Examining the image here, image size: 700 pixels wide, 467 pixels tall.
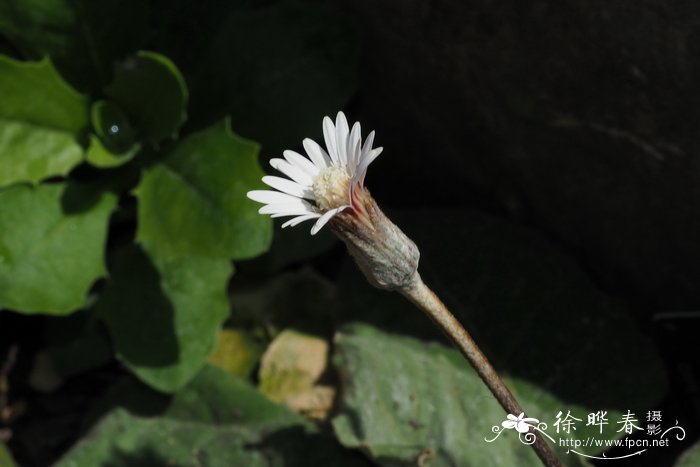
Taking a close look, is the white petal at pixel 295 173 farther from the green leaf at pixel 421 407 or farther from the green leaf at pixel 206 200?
the green leaf at pixel 421 407

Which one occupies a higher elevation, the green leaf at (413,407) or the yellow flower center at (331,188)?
the yellow flower center at (331,188)

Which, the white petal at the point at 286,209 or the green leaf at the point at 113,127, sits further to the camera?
the green leaf at the point at 113,127

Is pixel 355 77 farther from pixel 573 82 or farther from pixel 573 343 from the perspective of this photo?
pixel 573 343

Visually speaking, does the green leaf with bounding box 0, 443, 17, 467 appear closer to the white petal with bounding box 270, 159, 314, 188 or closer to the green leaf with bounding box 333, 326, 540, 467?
the green leaf with bounding box 333, 326, 540, 467

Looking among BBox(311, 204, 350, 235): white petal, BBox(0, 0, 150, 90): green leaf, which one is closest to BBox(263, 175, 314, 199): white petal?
BBox(311, 204, 350, 235): white petal

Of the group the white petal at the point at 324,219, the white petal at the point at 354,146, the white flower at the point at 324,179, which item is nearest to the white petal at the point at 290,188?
the white flower at the point at 324,179

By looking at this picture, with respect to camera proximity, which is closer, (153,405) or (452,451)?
(452,451)

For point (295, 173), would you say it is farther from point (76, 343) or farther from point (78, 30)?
point (76, 343)

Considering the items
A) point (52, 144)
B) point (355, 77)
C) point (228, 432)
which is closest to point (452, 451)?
point (228, 432)
